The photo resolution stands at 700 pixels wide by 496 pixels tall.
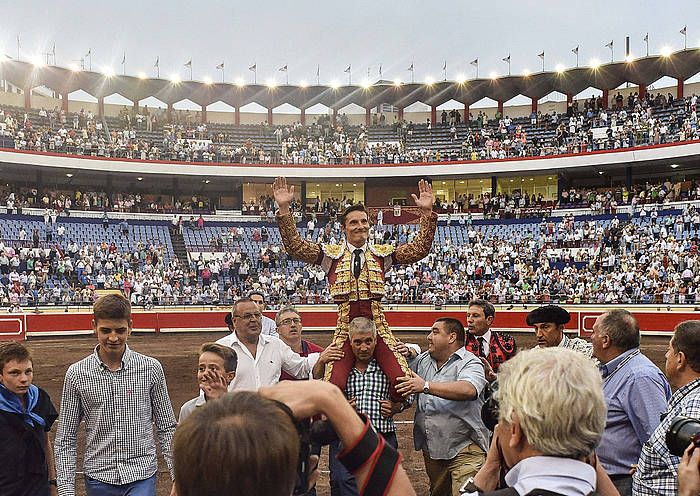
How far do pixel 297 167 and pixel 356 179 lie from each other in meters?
4.12

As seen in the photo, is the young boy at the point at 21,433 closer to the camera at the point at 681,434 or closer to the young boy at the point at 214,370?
the young boy at the point at 214,370

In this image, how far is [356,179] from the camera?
38.5 m

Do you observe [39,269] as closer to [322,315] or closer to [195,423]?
[322,315]

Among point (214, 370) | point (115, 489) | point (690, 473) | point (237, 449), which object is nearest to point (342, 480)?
point (115, 489)

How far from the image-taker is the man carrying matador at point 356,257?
4.70 meters

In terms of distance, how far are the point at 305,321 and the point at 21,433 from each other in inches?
845

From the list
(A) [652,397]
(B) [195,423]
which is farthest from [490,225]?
(B) [195,423]

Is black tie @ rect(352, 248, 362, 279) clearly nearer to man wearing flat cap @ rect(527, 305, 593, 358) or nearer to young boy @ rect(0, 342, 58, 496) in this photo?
man wearing flat cap @ rect(527, 305, 593, 358)

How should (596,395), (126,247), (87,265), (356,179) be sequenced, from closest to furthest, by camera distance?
1. (596,395)
2. (87,265)
3. (126,247)
4. (356,179)

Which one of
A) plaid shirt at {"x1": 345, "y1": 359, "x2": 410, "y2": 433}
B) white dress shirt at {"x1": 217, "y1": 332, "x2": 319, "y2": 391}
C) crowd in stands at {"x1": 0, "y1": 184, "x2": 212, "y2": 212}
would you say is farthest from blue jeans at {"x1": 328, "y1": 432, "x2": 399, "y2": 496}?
crowd in stands at {"x1": 0, "y1": 184, "x2": 212, "y2": 212}

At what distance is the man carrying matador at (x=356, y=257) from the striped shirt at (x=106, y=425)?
1.36 meters

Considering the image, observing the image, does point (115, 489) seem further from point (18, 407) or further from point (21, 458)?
point (18, 407)

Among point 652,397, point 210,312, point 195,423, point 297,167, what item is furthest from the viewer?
point 297,167

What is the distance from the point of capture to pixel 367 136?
40812 mm
